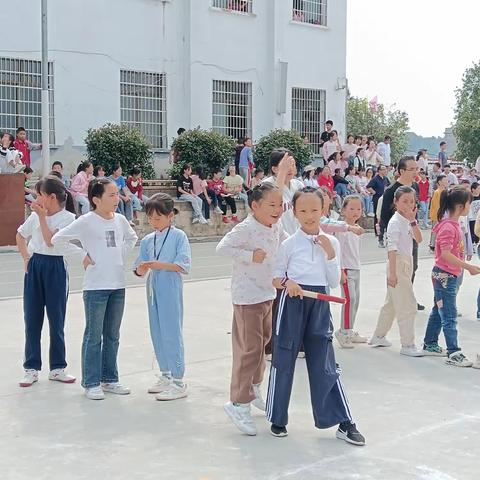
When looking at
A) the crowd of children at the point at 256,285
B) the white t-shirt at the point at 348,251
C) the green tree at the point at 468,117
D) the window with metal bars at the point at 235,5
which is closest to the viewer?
the crowd of children at the point at 256,285

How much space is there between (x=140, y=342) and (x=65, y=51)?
46.5ft

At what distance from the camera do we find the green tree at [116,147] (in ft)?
66.0

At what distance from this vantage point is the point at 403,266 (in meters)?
8.00

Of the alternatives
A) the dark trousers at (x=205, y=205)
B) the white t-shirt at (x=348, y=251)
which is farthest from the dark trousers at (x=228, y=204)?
the white t-shirt at (x=348, y=251)

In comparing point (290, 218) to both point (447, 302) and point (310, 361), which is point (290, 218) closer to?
point (447, 302)

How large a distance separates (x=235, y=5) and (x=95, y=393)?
64.5ft

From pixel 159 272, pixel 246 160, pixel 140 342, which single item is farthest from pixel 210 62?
pixel 159 272

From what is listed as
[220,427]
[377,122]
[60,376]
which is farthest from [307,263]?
[377,122]

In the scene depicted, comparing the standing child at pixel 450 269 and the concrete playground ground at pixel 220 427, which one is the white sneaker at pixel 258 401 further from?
the standing child at pixel 450 269

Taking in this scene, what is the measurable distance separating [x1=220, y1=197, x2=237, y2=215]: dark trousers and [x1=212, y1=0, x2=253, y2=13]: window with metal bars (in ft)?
20.0

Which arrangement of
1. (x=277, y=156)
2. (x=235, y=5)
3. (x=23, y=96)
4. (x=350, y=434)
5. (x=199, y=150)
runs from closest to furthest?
(x=350, y=434), (x=277, y=156), (x=23, y=96), (x=199, y=150), (x=235, y=5)

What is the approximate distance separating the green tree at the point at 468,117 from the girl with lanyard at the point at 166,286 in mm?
56604

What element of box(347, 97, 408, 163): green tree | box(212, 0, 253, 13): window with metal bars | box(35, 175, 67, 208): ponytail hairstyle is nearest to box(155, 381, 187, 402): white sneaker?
box(35, 175, 67, 208): ponytail hairstyle

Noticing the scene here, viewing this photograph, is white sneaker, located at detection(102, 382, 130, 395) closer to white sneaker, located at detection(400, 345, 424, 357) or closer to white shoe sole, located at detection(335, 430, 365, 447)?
white shoe sole, located at detection(335, 430, 365, 447)
